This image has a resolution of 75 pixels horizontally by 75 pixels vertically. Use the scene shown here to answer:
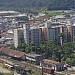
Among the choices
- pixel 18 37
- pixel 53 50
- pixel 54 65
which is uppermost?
pixel 18 37

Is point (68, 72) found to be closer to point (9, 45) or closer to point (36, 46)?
point (36, 46)

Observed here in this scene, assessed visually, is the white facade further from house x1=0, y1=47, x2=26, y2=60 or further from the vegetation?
house x1=0, y1=47, x2=26, y2=60

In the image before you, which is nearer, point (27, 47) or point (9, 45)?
point (27, 47)

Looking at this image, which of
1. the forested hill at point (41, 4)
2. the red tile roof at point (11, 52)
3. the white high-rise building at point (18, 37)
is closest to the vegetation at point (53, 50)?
the red tile roof at point (11, 52)

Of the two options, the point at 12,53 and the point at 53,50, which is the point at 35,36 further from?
the point at 53,50

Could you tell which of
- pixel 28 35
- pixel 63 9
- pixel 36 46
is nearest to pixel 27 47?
pixel 36 46

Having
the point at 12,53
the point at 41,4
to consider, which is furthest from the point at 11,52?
the point at 41,4
